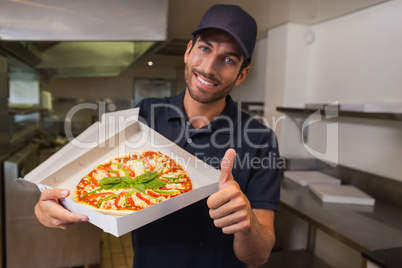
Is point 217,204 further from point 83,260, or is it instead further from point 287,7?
point 287,7

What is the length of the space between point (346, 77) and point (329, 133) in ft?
0.87

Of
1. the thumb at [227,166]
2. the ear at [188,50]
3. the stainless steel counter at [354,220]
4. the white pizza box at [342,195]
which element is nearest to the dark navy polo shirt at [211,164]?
the ear at [188,50]

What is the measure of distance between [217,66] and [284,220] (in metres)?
1.33


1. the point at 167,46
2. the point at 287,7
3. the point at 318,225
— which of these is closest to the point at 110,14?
the point at 167,46

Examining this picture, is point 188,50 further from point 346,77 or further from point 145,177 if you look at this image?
point 346,77

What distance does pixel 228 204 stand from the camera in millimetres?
503

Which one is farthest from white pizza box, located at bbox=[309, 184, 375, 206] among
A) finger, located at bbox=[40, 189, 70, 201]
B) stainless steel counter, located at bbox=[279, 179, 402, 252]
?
finger, located at bbox=[40, 189, 70, 201]

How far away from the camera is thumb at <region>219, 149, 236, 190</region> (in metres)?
0.50

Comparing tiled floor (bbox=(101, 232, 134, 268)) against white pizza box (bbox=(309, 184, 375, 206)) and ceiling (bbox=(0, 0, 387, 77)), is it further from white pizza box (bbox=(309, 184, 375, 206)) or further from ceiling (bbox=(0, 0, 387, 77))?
white pizza box (bbox=(309, 184, 375, 206))

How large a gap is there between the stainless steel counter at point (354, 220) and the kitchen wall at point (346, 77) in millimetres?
166

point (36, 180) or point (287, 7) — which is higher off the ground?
point (287, 7)

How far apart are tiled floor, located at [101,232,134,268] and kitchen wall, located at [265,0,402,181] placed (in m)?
0.53

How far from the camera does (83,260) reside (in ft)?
2.45

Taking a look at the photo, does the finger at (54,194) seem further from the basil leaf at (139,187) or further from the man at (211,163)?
the man at (211,163)
